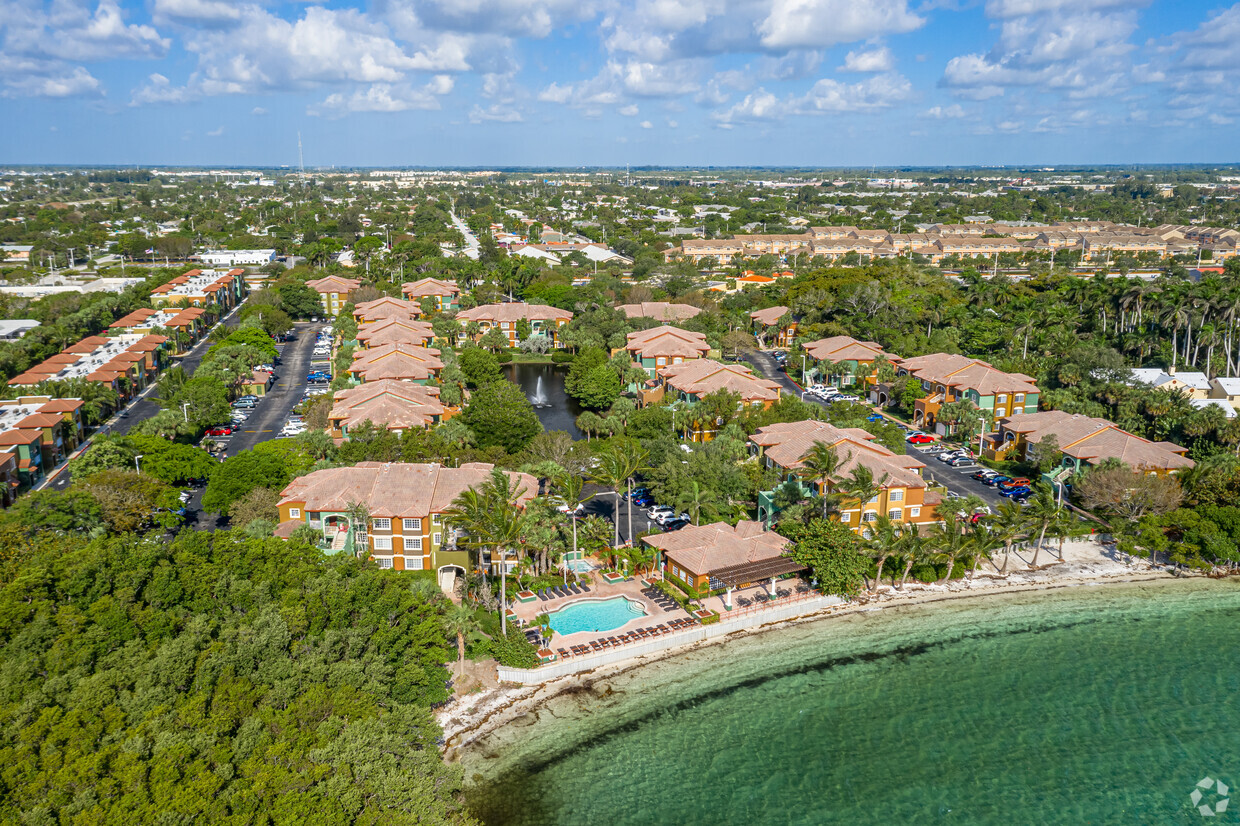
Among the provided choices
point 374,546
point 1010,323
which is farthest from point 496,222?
point 374,546

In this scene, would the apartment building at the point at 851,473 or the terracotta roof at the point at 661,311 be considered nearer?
the apartment building at the point at 851,473

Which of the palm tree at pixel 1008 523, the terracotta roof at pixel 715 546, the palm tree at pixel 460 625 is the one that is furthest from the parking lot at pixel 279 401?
the palm tree at pixel 1008 523

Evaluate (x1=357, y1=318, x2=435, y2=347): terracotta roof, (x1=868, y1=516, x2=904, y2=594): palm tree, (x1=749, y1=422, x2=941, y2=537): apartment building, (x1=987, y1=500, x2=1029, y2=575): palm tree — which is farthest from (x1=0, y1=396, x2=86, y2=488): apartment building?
(x1=987, y1=500, x2=1029, y2=575): palm tree

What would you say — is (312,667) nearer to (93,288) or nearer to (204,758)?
(204,758)

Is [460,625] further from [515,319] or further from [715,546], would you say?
[515,319]

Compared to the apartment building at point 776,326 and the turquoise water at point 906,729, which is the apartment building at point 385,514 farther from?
the apartment building at point 776,326

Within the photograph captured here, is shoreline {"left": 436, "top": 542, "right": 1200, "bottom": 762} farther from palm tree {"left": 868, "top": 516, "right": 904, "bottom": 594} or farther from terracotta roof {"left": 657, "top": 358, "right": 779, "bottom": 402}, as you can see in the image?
terracotta roof {"left": 657, "top": 358, "right": 779, "bottom": 402}
